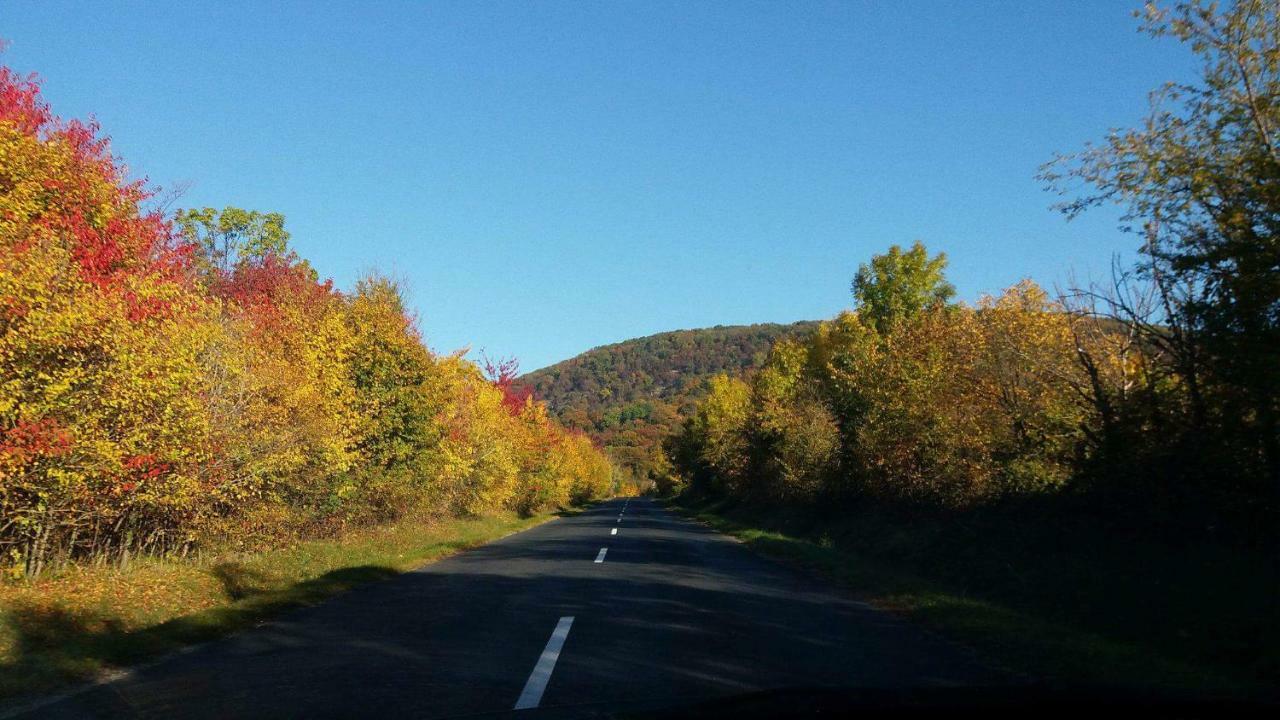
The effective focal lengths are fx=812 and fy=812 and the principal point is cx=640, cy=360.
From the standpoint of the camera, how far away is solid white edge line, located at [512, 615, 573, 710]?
5809mm

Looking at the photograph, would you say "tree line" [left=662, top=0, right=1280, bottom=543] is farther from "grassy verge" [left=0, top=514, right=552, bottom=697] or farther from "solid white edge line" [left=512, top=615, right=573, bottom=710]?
"grassy verge" [left=0, top=514, right=552, bottom=697]

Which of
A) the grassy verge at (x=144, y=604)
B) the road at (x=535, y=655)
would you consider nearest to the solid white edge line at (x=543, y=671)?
the road at (x=535, y=655)

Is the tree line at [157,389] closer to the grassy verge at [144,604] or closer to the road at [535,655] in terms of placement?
the grassy verge at [144,604]

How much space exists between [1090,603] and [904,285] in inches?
991

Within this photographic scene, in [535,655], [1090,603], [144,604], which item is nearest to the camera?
[535,655]

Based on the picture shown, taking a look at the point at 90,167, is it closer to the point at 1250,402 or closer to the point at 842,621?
the point at 842,621

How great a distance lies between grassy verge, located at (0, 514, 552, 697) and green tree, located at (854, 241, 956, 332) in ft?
77.4

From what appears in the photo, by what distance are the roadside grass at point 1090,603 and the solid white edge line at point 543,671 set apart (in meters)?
3.55

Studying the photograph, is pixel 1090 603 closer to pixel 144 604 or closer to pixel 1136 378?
pixel 1136 378

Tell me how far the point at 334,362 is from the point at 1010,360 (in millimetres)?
16413

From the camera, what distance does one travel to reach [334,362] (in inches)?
773

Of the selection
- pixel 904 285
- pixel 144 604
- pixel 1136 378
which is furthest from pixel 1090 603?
pixel 904 285

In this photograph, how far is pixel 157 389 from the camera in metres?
11.8

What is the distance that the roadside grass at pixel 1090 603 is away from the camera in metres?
6.94
